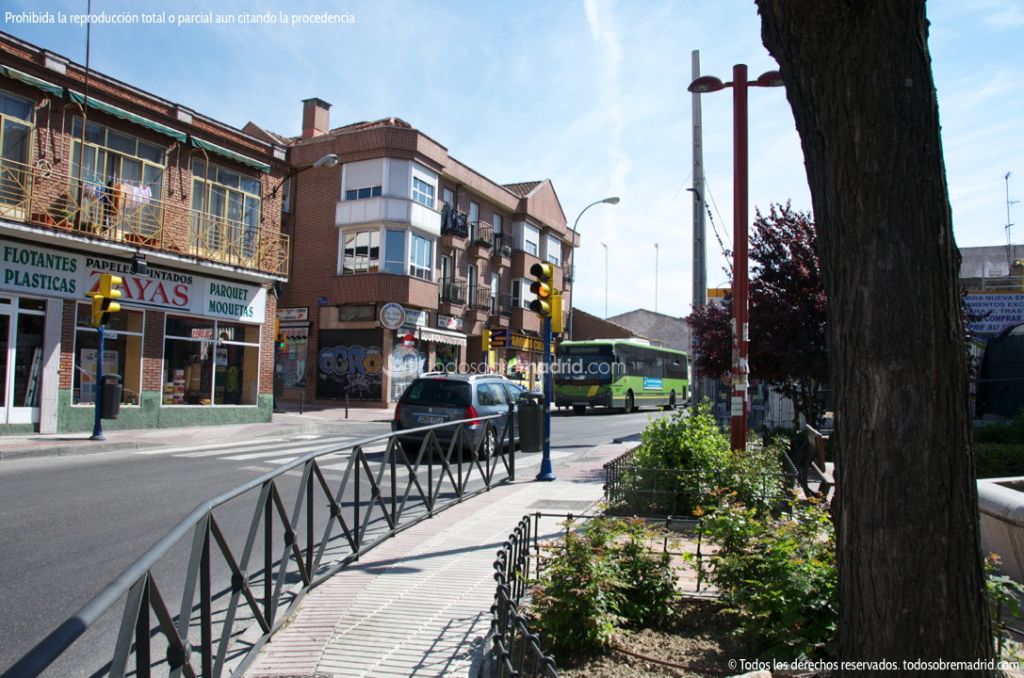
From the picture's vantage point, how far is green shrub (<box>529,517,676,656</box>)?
3.56 m

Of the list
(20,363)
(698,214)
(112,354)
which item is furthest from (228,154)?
(698,214)

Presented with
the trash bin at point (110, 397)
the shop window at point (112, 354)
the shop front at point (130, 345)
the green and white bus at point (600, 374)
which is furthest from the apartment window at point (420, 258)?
the trash bin at point (110, 397)

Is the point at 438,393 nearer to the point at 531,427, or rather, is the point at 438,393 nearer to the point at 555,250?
the point at 531,427

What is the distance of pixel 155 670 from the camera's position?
3801 millimetres

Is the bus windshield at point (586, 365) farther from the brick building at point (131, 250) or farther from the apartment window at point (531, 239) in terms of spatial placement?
the brick building at point (131, 250)

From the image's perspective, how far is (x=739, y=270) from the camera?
924 centimetres

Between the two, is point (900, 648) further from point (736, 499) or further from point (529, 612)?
point (736, 499)

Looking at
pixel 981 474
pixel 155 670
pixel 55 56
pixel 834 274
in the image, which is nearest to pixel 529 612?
pixel 155 670

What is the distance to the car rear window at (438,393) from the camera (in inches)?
526

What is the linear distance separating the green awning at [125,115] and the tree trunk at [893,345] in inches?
737

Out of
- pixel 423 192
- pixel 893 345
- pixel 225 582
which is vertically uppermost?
pixel 423 192

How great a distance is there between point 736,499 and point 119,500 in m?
6.93

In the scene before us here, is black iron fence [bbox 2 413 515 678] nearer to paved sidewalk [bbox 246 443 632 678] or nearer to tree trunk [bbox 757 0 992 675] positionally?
paved sidewalk [bbox 246 443 632 678]

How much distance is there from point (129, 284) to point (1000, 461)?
1849 cm
